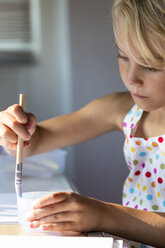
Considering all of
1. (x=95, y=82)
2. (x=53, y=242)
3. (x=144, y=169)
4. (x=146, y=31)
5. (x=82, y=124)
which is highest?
(x=95, y=82)

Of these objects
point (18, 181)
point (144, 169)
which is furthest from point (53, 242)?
point (144, 169)

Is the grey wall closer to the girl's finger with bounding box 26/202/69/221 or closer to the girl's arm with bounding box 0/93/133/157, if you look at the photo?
the girl's arm with bounding box 0/93/133/157

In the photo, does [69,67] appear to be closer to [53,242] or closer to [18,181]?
[18,181]

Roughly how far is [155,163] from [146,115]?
0.14 m

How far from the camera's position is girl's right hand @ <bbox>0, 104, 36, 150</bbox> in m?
0.92

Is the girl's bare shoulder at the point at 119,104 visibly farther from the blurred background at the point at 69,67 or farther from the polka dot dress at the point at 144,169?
the blurred background at the point at 69,67

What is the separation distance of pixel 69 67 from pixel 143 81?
1.02 metres

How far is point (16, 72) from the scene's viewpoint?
83.9 inches

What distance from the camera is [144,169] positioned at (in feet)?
3.99

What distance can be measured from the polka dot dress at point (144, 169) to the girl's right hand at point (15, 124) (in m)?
0.32

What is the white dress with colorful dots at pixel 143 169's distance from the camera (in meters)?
1.17

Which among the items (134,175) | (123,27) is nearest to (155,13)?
(123,27)

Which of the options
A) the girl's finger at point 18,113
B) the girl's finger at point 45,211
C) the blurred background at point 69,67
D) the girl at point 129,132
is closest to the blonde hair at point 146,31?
the girl at point 129,132

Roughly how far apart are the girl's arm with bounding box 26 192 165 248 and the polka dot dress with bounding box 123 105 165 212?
0.33m
